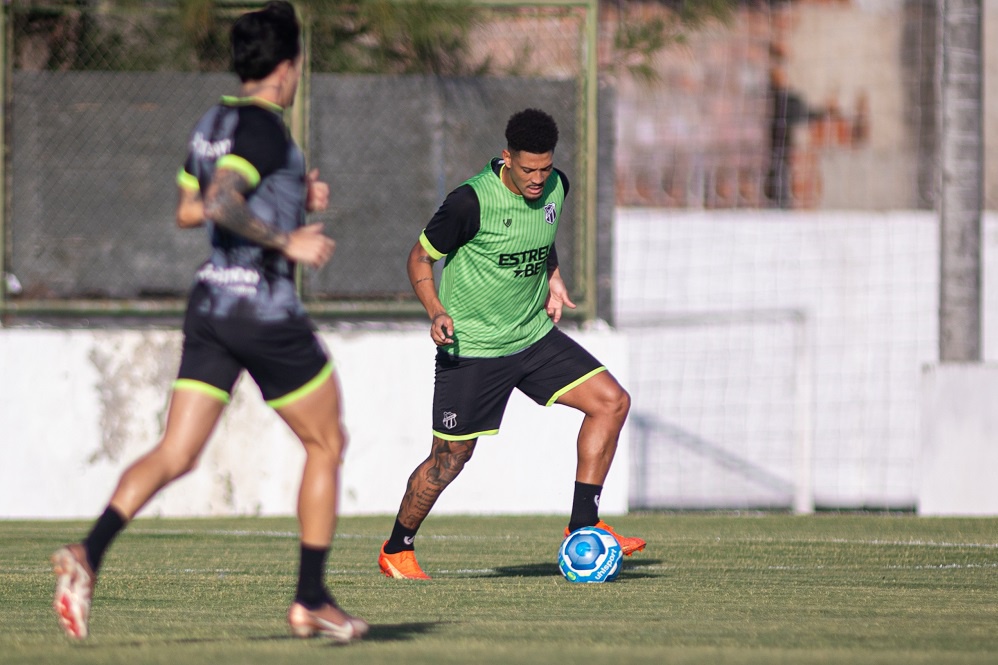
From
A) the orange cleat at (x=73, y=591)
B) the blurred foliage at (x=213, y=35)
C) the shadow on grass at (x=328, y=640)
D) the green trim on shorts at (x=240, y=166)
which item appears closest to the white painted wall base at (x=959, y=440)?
the blurred foliage at (x=213, y=35)

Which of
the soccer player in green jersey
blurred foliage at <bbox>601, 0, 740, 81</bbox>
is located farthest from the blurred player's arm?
blurred foliage at <bbox>601, 0, 740, 81</bbox>

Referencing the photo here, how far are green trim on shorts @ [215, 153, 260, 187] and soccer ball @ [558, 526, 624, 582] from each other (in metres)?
2.87

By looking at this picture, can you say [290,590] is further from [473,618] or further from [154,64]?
[154,64]

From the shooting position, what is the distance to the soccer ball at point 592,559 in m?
7.22

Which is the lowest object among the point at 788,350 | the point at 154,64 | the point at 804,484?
the point at 804,484

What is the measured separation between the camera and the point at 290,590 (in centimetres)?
696

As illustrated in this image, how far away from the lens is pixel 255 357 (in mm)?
5055

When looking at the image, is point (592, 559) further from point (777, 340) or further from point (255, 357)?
point (777, 340)

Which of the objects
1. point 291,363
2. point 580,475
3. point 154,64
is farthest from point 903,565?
point 154,64

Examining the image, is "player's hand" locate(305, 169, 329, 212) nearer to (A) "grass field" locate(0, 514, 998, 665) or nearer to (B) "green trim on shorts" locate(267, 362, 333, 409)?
(B) "green trim on shorts" locate(267, 362, 333, 409)

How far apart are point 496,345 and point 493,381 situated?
0.17m

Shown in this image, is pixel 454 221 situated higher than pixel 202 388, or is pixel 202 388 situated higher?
pixel 454 221

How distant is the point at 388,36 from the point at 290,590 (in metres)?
6.67

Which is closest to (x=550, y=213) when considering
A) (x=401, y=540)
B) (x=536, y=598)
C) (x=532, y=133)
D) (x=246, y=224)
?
(x=532, y=133)
